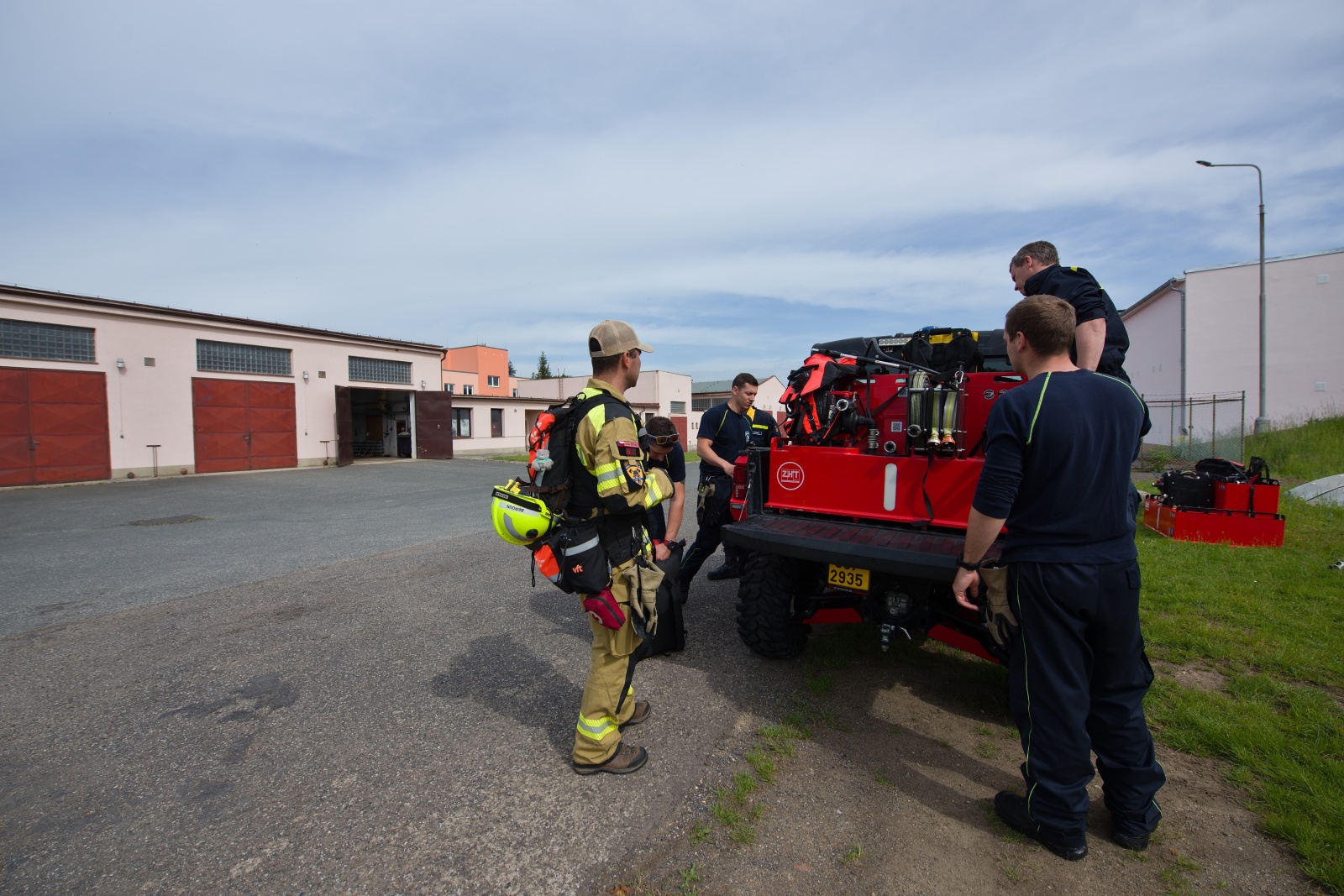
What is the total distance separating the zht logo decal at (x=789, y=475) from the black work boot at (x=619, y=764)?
1774 mm

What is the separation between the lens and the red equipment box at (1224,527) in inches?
257

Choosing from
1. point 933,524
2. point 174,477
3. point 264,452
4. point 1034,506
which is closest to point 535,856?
point 1034,506

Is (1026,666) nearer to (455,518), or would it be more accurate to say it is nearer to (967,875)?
(967,875)

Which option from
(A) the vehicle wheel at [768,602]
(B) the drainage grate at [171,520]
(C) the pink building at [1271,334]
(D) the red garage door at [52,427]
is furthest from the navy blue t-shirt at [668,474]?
(C) the pink building at [1271,334]

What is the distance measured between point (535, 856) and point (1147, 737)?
2.25m

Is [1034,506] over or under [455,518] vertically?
over

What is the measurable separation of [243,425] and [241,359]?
221 centimetres

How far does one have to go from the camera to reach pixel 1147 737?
7.29ft

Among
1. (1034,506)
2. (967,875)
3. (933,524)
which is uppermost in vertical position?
(1034,506)

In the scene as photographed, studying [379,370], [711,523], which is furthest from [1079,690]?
[379,370]

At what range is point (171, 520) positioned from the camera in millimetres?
10258

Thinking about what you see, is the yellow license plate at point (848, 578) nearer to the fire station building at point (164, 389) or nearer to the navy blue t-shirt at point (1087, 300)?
the navy blue t-shirt at point (1087, 300)

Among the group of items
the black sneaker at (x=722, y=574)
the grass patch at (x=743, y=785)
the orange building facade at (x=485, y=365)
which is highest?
the orange building facade at (x=485, y=365)

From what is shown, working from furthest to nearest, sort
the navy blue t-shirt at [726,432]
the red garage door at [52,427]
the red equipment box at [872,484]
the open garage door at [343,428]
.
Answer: the open garage door at [343,428]
the red garage door at [52,427]
the navy blue t-shirt at [726,432]
the red equipment box at [872,484]
